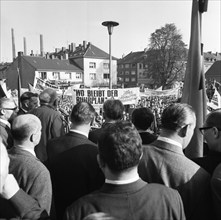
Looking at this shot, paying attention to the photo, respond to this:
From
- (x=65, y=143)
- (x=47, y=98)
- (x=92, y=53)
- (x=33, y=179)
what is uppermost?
(x=92, y=53)

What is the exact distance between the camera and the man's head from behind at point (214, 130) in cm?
225

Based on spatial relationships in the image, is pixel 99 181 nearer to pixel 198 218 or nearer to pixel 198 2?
pixel 198 218

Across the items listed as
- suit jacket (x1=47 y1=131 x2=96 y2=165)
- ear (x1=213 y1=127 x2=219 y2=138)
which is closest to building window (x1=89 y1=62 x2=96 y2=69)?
suit jacket (x1=47 y1=131 x2=96 y2=165)

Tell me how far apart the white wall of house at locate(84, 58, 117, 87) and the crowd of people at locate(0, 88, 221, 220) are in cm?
5897

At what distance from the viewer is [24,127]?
7.66ft

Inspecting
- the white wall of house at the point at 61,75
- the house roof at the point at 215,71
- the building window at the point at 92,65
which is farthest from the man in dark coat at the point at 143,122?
the house roof at the point at 215,71

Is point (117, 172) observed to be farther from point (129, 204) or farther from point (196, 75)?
point (196, 75)

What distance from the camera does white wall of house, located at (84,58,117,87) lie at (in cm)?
6191

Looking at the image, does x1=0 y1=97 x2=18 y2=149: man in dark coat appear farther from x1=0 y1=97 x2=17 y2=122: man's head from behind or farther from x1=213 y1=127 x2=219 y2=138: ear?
x1=213 y1=127 x2=219 y2=138: ear

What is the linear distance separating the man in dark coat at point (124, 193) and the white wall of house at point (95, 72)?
60064 millimetres

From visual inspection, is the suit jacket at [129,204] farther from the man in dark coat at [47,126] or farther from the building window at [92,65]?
the building window at [92,65]

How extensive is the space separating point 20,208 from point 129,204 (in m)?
0.70

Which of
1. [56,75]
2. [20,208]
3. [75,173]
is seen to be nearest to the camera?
[20,208]

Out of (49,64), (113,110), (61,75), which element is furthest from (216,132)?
(49,64)
